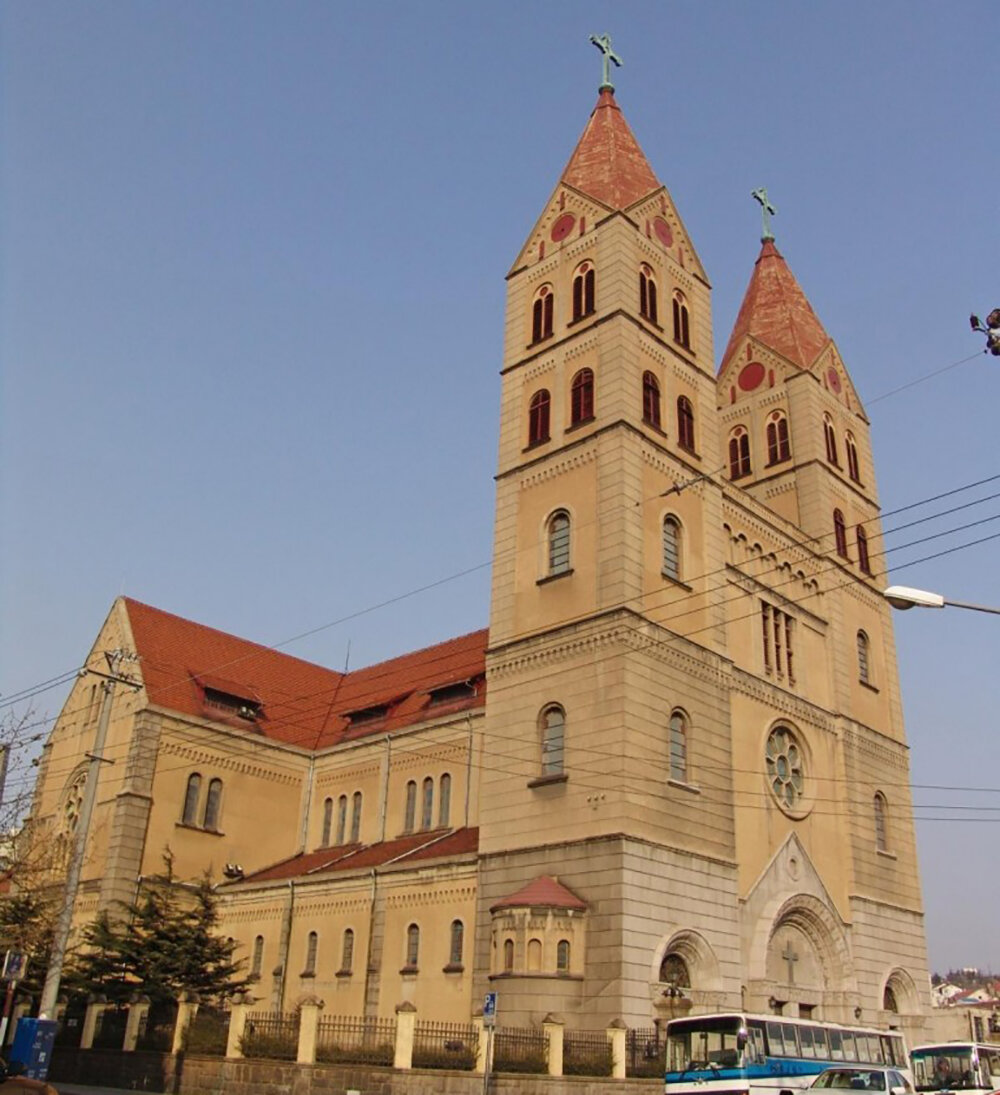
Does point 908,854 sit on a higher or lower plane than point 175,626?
lower

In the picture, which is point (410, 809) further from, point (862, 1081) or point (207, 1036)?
point (862, 1081)

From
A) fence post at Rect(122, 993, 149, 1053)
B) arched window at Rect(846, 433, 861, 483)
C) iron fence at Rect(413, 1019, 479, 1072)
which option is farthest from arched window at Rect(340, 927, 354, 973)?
arched window at Rect(846, 433, 861, 483)

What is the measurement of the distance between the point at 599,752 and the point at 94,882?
21.1 meters

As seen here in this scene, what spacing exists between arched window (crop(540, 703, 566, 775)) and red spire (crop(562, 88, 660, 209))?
60.9 feet

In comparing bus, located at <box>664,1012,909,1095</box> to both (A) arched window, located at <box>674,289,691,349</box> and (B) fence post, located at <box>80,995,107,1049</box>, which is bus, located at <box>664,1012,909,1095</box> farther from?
(A) arched window, located at <box>674,289,691,349</box>

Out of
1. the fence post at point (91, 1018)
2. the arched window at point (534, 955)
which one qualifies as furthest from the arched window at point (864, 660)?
the fence post at point (91, 1018)

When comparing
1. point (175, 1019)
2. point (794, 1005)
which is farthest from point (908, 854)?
point (175, 1019)

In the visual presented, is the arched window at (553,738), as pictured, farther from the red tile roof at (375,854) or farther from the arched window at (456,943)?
the arched window at (456,943)

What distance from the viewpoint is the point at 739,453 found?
4969 centimetres

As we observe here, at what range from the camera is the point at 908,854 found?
138 ft

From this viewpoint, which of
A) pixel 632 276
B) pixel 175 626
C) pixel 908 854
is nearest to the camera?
pixel 632 276

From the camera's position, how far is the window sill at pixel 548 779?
31.8 meters

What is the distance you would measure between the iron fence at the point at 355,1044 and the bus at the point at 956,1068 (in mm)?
13362

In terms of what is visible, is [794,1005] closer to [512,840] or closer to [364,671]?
[512,840]
